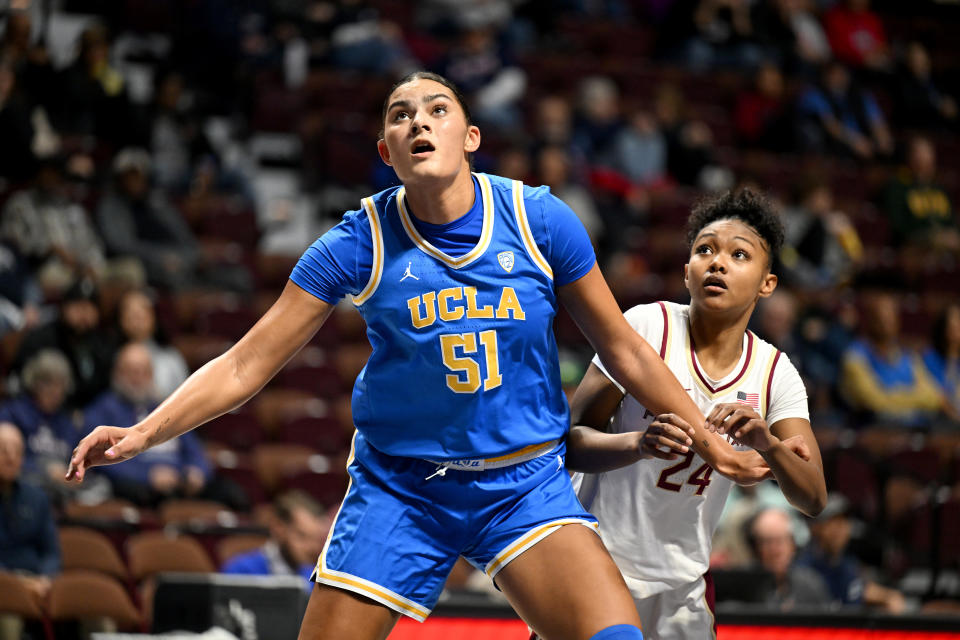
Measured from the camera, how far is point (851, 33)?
13047mm

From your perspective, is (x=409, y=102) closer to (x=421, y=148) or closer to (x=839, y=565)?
(x=421, y=148)

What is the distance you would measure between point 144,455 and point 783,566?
12.0ft

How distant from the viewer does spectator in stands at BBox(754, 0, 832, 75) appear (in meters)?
12.5

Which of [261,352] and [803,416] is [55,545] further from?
[803,416]

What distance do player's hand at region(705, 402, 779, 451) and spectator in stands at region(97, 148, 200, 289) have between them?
20.1 ft

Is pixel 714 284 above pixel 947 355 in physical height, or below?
above

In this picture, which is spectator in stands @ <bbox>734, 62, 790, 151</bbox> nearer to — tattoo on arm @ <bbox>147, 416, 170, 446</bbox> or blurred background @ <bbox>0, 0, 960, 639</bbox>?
blurred background @ <bbox>0, 0, 960, 639</bbox>

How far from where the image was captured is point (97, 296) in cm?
752

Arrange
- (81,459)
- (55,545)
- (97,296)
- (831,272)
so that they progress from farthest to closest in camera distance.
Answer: (831,272) < (97,296) < (55,545) < (81,459)

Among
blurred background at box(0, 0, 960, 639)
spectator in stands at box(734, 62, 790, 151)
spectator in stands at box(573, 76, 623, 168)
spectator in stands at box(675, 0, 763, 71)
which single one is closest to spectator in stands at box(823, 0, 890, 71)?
blurred background at box(0, 0, 960, 639)

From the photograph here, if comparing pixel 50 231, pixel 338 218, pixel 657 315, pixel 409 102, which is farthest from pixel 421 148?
pixel 338 218

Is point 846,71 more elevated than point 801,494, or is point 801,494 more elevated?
point 846,71

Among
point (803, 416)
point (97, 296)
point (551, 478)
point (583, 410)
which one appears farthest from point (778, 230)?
point (97, 296)

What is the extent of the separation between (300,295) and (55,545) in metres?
3.53
